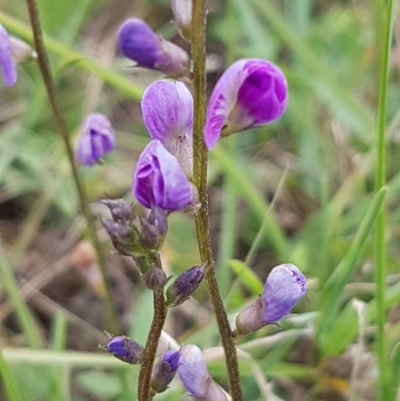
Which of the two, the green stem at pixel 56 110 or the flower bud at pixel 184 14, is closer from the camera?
the flower bud at pixel 184 14

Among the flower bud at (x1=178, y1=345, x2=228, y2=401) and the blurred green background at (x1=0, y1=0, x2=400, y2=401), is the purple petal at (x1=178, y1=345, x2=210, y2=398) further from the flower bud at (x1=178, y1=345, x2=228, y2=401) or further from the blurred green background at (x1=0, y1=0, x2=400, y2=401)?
the blurred green background at (x1=0, y1=0, x2=400, y2=401)

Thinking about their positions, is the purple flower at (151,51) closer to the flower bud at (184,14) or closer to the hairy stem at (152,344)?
the flower bud at (184,14)

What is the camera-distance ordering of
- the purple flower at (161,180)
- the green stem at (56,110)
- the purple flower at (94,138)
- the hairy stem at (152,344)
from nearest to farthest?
the purple flower at (161,180) → the hairy stem at (152,344) → the green stem at (56,110) → the purple flower at (94,138)

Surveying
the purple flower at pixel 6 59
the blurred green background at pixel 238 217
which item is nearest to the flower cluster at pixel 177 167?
the purple flower at pixel 6 59

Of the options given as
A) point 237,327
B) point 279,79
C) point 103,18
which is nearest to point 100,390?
point 237,327

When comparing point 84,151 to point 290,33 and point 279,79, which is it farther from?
point 290,33

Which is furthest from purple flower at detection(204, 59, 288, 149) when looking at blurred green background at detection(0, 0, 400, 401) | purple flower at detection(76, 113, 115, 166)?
purple flower at detection(76, 113, 115, 166)

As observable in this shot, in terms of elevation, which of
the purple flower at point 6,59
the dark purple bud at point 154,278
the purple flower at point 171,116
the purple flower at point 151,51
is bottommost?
the dark purple bud at point 154,278
